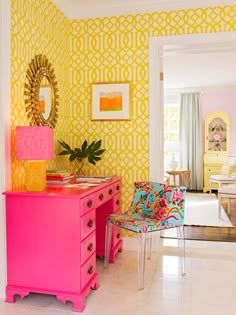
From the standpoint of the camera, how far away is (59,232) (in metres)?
2.41

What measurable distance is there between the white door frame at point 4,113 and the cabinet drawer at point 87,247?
63 cm

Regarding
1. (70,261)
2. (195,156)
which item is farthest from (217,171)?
(70,261)

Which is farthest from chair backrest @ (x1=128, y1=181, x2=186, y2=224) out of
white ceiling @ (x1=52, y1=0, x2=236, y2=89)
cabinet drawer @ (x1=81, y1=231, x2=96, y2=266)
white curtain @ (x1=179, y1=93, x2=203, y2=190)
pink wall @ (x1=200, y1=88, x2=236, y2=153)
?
pink wall @ (x1=200, y1=88, x2=236, y2=153)

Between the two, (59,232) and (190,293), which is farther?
(190,293)

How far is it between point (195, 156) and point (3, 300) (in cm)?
653

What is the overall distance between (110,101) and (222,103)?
5.42m

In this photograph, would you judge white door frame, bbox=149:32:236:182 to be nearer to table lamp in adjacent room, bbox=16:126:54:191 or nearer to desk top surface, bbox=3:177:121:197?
desk top surface, bbox=3:177:121:197

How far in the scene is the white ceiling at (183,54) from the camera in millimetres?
3510

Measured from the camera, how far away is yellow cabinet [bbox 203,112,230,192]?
8078 millimetres

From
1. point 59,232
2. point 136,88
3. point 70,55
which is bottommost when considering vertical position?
point 59,232

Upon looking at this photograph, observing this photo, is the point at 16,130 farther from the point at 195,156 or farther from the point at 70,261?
the point at 195,156

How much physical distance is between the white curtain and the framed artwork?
4.98 metres

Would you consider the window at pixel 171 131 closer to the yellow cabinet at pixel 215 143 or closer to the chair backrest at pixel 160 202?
the yellow cabinet at pixel 215 143

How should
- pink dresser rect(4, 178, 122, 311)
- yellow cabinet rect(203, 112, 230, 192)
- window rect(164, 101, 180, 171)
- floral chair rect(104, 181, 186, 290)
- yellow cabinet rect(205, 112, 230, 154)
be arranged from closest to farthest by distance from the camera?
pink dresser rect(4, 178, 122, 311) → floral chair rect(104, 181, 186, 290) → yellow cabinet rect(203, 112, 230, 192) → yellow cabinet rect(205, 112, 230, 154) → window rect(164, 101, 180, 171)
